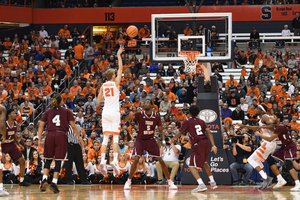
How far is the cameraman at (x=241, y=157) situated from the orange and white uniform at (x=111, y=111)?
4.54m

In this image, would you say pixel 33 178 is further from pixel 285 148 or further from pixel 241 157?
pixel 285 148

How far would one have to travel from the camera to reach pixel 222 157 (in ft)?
40.7

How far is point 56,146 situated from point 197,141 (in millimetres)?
3205

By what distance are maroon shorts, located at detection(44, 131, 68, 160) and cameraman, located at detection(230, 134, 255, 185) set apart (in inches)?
212

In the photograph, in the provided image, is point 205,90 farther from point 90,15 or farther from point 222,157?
point 90,15

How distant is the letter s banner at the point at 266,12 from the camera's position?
26.6 m

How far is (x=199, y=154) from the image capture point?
10.3 metres

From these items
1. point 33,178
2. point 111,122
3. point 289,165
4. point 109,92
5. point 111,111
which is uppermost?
point 109,92

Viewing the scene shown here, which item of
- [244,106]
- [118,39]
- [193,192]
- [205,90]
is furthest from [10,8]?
[193,192]

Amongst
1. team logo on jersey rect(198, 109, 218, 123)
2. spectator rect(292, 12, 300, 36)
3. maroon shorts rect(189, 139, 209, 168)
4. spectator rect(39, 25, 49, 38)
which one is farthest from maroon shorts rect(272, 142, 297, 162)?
spectator rect(39, 25, 49, 38)

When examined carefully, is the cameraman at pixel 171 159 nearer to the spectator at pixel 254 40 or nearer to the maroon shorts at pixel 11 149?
the maroon shorts at pixel 11 149

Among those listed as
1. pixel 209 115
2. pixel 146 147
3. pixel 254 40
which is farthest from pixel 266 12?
pixel 146 147

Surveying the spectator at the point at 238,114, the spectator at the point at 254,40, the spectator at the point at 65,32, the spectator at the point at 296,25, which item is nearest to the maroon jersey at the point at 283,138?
the spectator at the point at 238,114

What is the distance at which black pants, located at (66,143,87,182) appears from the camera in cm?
1205
